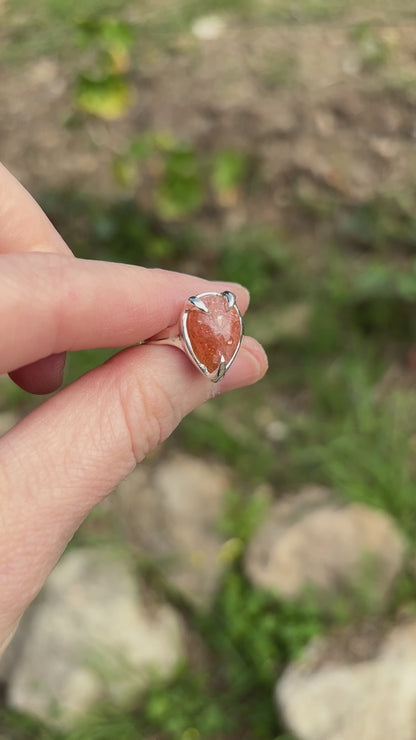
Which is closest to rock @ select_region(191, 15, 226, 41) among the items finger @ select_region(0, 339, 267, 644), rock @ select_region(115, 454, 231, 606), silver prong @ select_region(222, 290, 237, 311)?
rock @ select_region(115, 454, 231, 606)

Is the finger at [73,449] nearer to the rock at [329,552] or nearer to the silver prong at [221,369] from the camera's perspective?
the silver prong at [221,369]

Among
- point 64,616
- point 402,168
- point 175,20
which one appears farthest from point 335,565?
point 175,20

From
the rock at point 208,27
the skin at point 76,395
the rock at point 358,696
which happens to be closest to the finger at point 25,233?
the skin at point 76,395

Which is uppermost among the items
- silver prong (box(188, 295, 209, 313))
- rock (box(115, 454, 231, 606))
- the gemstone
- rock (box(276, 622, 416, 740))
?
silver prong (box(188, 295, 209, 313))

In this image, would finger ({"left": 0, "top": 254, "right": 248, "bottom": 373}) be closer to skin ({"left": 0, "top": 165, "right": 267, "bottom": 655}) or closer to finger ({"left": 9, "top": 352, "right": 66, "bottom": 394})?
skin ({"left": 0, "top": 165, "right": 267, "bottom": 655})

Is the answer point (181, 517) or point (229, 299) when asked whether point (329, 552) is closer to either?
point (181, 517)

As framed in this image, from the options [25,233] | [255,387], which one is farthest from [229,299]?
[255,387]
